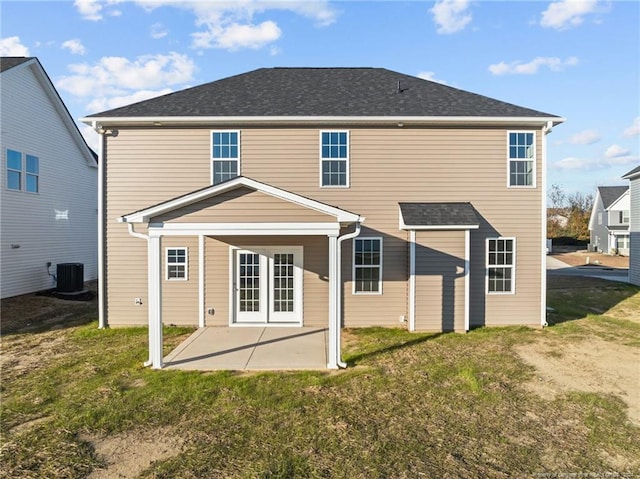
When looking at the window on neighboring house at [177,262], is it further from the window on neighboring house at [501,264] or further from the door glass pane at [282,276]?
the window on neighboring house at [501,264]

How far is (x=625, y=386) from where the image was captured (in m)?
6.30

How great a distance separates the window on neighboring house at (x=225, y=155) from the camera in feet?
32.4

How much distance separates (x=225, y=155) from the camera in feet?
32.5

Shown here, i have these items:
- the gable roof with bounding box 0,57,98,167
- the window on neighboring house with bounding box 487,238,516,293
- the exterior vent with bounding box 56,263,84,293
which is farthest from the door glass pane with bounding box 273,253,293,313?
the gable roof with bounding box 0,57,98,167

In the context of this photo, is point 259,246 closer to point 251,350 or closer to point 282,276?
point 282,276

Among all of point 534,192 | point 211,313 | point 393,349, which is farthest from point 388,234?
point 211,313

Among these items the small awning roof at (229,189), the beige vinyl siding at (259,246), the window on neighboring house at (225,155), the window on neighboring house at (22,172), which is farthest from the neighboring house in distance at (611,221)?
the window on neighboring house at (22,172)

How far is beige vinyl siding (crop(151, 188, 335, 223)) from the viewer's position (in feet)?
23.4

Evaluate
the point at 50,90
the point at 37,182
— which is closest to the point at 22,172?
the point at 37,182

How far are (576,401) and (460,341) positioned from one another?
3.03 m

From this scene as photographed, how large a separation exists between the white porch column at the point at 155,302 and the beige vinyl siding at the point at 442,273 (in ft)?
20.2

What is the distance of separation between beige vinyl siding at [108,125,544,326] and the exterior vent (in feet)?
17.1

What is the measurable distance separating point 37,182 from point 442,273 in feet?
50.8

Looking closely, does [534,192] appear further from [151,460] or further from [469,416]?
[151,460]
